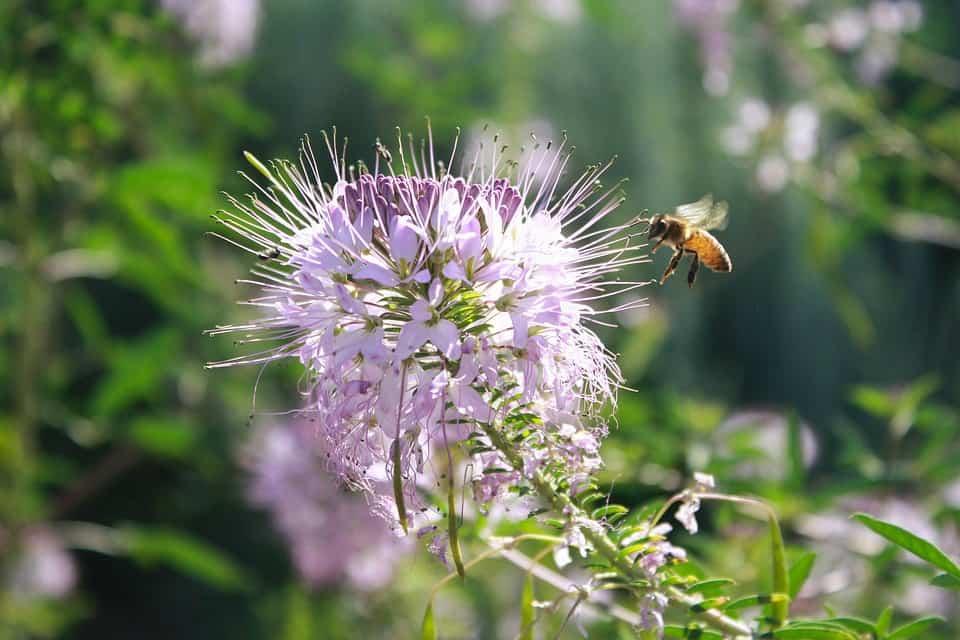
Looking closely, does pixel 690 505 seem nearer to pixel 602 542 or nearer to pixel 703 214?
pixel 602 542

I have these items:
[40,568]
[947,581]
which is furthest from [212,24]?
[947,581]

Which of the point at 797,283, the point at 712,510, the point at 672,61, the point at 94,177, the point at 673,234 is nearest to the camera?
the point at 673,234

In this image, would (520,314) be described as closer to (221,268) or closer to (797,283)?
(221,268)

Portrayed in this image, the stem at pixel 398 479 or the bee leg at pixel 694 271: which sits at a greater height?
the bee leg at pixel 694 271

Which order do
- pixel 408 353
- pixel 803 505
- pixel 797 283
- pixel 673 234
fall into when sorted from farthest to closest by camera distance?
pixel 797 283 → pixel 803 505 → pixel 673 234 → pixel 408 353

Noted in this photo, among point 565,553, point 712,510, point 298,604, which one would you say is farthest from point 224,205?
point 565,553

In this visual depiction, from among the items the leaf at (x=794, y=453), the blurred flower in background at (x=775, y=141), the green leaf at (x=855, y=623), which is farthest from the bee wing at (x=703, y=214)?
the blurred flower in background at (x=775, y=141)

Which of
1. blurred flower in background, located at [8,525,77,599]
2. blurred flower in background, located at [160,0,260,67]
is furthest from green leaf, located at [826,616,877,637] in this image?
blurred flower in background, located at [160,0,260,67]

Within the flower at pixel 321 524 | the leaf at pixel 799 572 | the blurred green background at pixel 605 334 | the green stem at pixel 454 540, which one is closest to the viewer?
the green stem at pixel 454 540

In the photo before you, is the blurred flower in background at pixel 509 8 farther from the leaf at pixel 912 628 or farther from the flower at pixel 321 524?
the leaf at pixel 912 628
